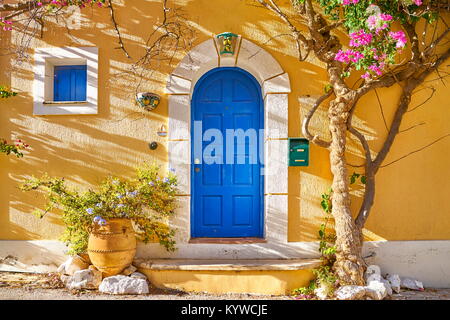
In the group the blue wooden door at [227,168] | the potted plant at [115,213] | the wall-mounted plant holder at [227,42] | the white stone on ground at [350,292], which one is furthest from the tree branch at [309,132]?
the potted plant at [115,213]

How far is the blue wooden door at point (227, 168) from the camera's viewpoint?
197 inches

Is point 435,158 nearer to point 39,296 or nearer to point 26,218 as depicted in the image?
point 39,296

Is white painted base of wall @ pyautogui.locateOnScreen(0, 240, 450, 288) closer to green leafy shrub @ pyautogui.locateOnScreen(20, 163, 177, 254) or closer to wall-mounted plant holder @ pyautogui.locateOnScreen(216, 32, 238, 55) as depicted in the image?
green leafy shrub @ pyautogui.locateOnScreen(20, 163, 177, 254)

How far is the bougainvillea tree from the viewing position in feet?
12.5

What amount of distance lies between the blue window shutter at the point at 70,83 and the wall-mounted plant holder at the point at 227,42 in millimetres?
1979

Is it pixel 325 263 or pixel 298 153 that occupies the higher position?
pixel 298 153

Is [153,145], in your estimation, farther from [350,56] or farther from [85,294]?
[350,56]

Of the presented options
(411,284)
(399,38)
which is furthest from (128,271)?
(399,38)

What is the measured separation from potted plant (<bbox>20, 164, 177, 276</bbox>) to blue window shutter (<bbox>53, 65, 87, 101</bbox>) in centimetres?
117

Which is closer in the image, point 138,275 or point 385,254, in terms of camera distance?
point 138,275

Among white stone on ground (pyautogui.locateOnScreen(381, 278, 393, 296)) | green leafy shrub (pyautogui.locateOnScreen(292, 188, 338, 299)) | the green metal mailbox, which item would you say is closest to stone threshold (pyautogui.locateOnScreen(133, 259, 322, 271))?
green leafy shrub (pyautogui.locateOnScreen(292, 188, 338, 299))

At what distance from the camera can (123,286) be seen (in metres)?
4.13

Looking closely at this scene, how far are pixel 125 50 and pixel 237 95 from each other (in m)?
1.65

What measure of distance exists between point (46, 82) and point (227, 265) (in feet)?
11.5
